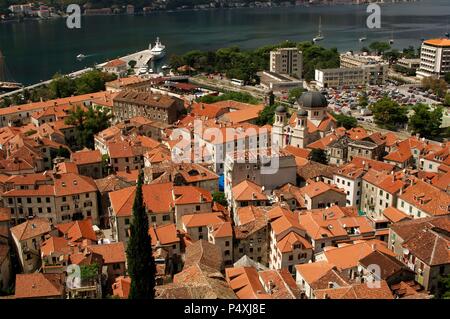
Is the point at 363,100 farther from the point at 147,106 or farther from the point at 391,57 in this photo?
the point at 391,57

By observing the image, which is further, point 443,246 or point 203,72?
point 203,72

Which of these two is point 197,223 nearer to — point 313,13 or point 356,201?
point 356,201

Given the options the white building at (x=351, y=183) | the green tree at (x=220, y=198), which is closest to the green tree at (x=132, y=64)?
the green tree at (x=220, y=198)

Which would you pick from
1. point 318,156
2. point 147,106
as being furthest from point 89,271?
point 147,106
